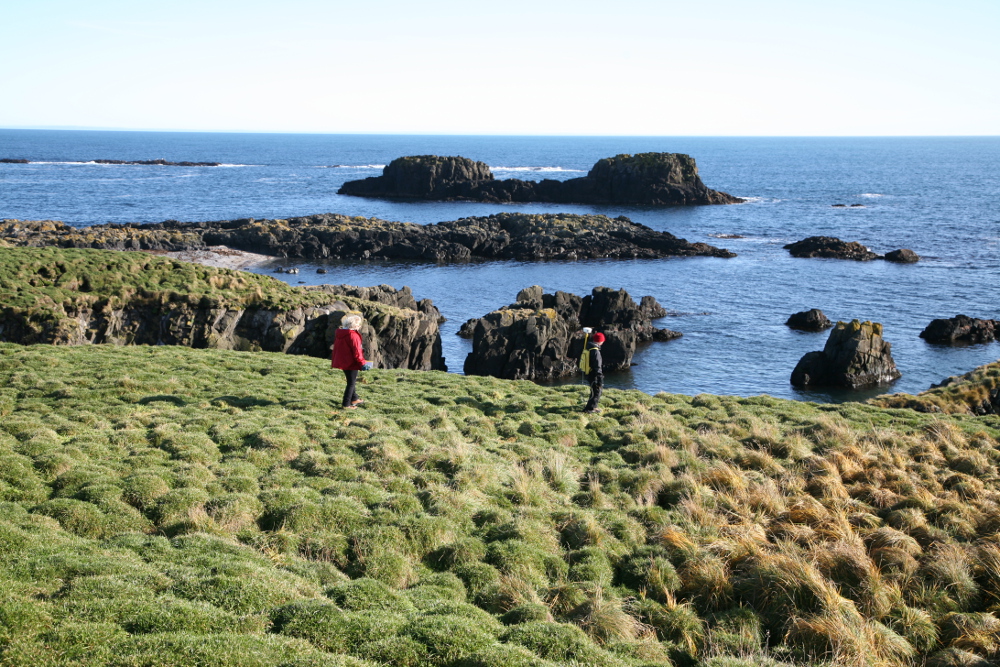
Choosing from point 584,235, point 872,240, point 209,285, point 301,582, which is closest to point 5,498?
point 301,582

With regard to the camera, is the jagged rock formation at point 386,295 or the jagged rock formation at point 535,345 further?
the jagged rock formation at point 386,295

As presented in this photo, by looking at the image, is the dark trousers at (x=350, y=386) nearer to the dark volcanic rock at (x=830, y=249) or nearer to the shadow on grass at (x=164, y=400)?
the shadow on grass at (x=164, y=400)

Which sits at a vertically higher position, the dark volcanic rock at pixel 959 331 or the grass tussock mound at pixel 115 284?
the grass tussock mound at pixel 115 284

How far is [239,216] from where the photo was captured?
11906 cm

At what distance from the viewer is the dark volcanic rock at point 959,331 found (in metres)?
53.7

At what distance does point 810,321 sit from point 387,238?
187 feet

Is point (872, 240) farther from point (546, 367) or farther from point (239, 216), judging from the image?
point (239, 216)

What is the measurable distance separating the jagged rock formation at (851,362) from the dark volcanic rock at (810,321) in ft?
37.2

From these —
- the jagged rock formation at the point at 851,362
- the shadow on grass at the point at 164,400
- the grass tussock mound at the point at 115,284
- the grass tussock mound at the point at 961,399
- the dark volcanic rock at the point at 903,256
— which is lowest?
the jagged rock formation at the point at 851,362

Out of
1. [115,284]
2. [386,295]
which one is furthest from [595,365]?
[386,295]

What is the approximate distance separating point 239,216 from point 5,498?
116m

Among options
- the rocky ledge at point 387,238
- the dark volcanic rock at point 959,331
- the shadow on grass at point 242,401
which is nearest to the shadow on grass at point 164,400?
the shadow on grass at point 242,401

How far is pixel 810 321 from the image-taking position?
58062 mm

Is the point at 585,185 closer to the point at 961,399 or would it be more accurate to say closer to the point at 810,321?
the point at 810,321
